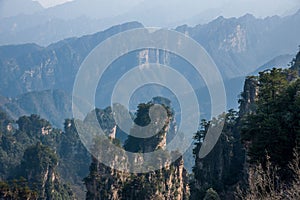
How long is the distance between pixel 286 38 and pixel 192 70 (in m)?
50.4

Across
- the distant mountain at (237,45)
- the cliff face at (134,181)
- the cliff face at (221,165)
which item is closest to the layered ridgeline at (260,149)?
the cliff face at (221,165)

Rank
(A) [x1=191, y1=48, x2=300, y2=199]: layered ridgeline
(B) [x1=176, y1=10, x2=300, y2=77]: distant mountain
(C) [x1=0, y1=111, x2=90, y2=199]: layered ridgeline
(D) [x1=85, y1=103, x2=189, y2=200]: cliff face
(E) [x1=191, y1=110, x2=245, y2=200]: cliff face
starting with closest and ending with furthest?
(A) [x1=191, y1=48, x2=300, y2=199]: layered ridgeline, (E) [x1=191, y1=110, x2=245, y2=200]: cliff face, (D) [x1=85, y1=103, x2=189, y2=200]: cliff face, (C) [x1=0, y1=111, x2=90, y2=199]: layered ridgeline, (B) [x1=176, y1=10, x2=300, y2=77]: distant mountain

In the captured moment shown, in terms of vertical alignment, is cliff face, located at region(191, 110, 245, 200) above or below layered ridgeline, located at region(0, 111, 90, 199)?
below

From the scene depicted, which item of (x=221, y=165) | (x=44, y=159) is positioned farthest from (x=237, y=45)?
(x=221, y=165)

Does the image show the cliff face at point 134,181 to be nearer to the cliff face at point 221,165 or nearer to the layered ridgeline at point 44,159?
the cliff face at point 221,165

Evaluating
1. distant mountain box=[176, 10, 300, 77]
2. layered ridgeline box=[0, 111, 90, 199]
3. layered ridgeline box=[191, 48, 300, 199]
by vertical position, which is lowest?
layered ridgeline box=[191, 48, 300, 199]

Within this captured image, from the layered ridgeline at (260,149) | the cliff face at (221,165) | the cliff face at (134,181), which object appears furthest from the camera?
the cliff face at (134,181)

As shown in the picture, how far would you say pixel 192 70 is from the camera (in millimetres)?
165625

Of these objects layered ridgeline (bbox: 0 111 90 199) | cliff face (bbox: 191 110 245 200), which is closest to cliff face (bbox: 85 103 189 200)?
cliff face (bbox: 191 110 245 200)

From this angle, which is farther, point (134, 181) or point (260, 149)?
point (134, 181)

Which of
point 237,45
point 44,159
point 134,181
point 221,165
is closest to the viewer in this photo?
point 221,165

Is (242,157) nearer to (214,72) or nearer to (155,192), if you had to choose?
(155,192)

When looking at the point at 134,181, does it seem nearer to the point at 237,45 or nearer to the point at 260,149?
the point at 260,149

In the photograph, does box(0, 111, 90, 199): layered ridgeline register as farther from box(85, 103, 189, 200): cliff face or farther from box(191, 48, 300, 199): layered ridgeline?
box(191, 48, 300, 199): layered ridgeline
